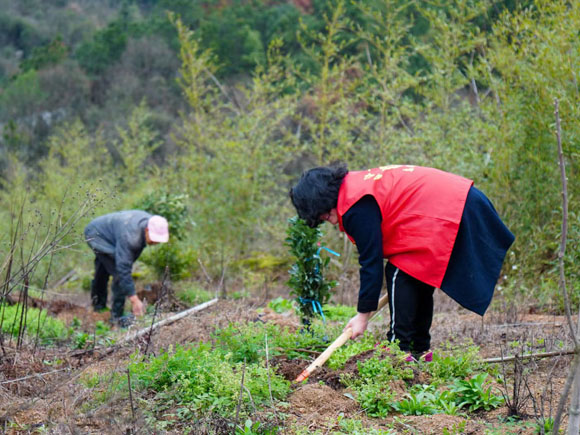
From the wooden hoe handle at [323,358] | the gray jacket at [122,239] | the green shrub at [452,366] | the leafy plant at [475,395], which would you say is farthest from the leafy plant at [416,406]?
the gray jacket at [122,239]

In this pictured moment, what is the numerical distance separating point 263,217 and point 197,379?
7.57m

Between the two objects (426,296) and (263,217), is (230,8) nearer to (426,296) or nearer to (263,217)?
(263,217)

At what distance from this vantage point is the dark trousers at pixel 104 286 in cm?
670

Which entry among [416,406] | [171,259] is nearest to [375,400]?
[416,406]

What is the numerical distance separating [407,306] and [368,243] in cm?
46

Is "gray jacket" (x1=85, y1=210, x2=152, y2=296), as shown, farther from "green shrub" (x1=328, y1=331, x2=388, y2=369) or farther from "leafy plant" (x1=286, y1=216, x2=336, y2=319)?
"green shrub" (x1=328, y1=331, x2=388, y2=369)

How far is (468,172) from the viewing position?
7.52m

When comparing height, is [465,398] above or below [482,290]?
below

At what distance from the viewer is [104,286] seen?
749 centimetres

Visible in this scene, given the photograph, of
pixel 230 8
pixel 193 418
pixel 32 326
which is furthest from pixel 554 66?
pixel 230 8

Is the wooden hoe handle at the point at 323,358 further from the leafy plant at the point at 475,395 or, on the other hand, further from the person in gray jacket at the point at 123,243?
the person in gray jacket at the point at 123,243

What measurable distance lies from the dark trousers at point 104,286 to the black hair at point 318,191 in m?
3.68

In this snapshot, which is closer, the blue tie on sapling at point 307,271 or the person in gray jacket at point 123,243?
the blue tie on sapling at point 307,271

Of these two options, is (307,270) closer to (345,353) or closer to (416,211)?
(345,353)
